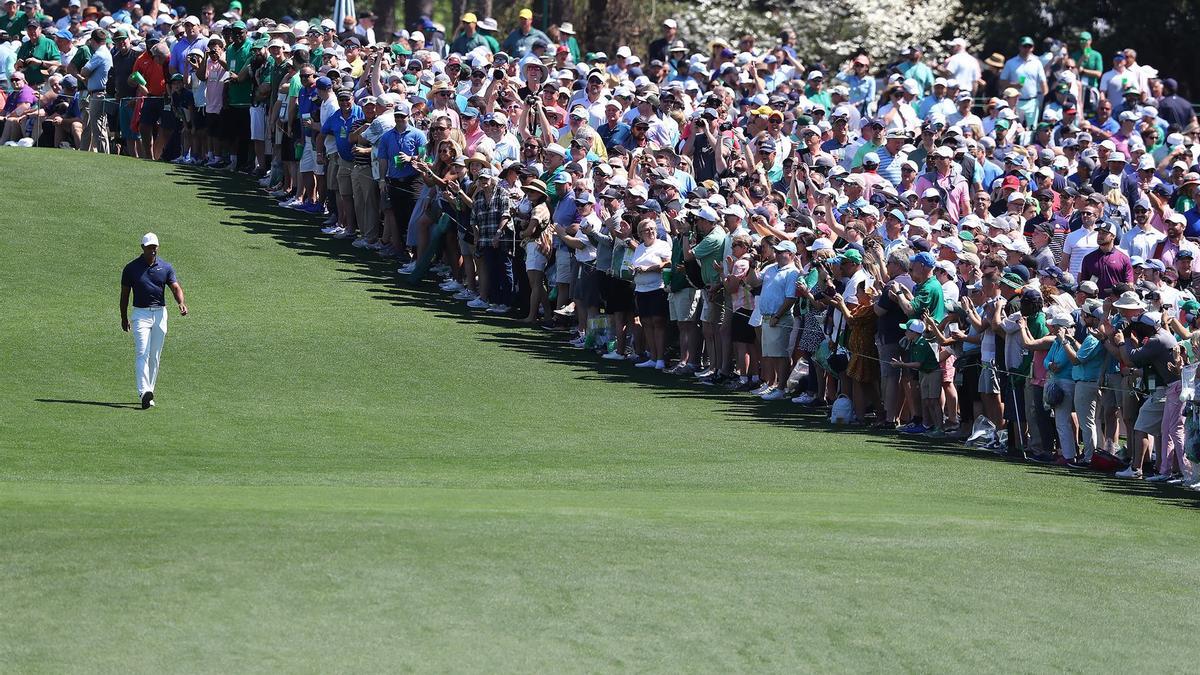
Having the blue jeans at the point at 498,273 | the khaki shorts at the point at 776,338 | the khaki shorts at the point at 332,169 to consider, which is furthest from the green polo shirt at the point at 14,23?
the khaki shorts at the point at 776,338

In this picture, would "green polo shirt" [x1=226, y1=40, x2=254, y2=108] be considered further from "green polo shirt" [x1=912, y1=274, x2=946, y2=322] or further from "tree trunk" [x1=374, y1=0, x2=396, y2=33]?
"tree trunk" [x1=374, y1=0, x2=396, y2=33]

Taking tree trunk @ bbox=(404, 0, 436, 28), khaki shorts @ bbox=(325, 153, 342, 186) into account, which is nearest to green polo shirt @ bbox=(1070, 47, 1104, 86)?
khaki shorts @ bbox=(325, 153, 342, 186)

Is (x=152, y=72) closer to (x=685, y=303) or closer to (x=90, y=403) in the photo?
(x=685, y=303)

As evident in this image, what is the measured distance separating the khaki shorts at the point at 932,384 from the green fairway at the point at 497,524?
2.52ft

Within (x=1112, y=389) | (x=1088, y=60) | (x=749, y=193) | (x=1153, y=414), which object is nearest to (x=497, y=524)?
(x=1153, y=414)

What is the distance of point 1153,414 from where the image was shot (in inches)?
659

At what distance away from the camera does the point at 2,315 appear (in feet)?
76.3

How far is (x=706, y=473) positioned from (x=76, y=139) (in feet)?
65.9

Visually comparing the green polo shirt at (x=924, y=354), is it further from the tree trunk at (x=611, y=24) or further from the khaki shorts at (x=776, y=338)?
the tree trunk at (x=611, y=24)

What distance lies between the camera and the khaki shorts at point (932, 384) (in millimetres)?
18897

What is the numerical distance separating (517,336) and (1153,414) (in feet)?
30.4

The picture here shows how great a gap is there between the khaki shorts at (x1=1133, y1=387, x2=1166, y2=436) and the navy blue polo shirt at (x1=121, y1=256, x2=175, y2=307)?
30.6ft

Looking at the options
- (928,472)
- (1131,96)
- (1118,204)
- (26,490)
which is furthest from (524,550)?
(1131,96)

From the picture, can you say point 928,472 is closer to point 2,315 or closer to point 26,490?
point 26,490
